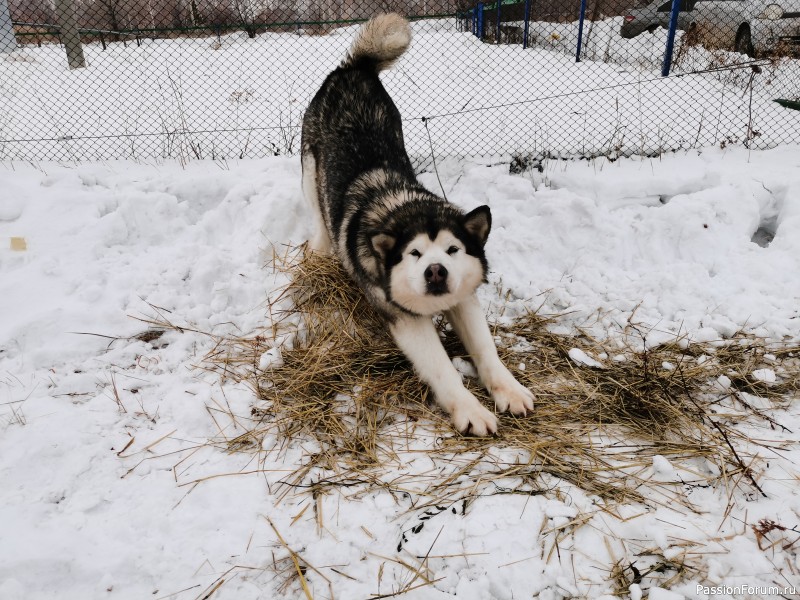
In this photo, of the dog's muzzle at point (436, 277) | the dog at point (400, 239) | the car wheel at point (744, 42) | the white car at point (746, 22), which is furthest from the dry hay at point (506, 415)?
the car wheel at point (744, 42)

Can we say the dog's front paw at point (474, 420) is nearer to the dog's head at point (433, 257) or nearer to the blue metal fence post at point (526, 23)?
the dog's head at point (433, 257)

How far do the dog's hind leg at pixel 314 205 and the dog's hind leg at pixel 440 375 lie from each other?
1.55 m

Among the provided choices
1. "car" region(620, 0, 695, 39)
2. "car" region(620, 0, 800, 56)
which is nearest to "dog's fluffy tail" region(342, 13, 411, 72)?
"car" region(620, 0, 800, 56)

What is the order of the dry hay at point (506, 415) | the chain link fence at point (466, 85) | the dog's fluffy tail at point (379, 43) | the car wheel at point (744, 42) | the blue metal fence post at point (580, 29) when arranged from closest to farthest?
the dry hay at point (506, 415) → the dog's fluffy tail at point (379, 43) → the chain link fence at point (466, 85) → the car wheel at point (744, 42) → the blue metal fence post at point (580, 29)

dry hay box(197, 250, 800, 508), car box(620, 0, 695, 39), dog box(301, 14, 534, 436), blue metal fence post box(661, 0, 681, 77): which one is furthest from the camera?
car box(620, 0, 695, 39)

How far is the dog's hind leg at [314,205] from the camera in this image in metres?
4.58

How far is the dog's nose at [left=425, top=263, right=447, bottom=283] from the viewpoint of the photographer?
9.28 feet

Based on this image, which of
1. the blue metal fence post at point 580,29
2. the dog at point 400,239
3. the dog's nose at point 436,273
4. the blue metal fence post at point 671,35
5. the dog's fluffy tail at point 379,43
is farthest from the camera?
the blue metal fence post at point 580,29

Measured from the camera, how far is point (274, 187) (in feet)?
16.6

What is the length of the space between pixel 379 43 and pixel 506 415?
3.48 m

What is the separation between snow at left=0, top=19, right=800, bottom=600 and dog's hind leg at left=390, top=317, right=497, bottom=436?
1.41ft

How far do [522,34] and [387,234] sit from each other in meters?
13.0

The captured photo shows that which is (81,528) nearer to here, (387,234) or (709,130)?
(387,234)

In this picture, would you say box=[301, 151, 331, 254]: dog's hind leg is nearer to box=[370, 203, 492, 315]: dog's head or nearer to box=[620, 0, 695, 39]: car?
box=[370, 203, 492, 315]: dog's head
